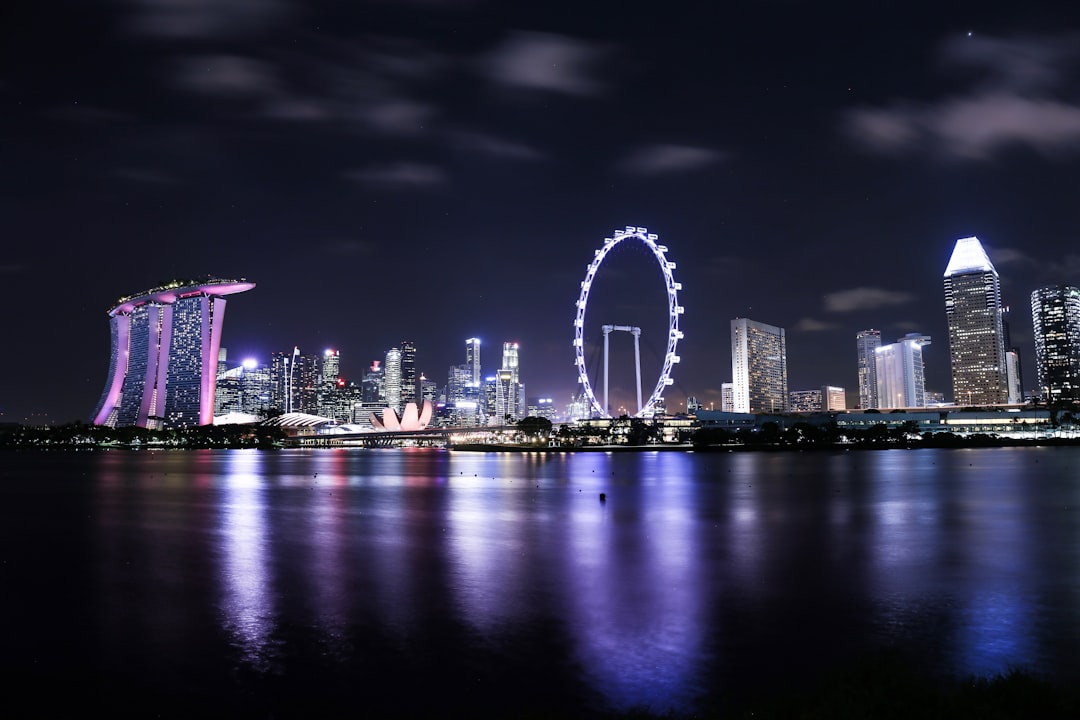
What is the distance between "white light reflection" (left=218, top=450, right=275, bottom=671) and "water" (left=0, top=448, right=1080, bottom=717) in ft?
0.38

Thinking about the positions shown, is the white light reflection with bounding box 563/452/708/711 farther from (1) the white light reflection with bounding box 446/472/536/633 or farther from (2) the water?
(1) the white light reflection with bounding box 446/472/536/633

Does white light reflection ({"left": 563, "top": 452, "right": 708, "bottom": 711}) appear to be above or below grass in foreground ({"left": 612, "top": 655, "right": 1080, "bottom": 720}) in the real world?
below

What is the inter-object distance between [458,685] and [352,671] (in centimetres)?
216

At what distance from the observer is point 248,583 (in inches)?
956

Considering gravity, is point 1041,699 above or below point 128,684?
above

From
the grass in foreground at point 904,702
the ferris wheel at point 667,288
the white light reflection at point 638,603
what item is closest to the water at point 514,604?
the white light reflection at point 638,603

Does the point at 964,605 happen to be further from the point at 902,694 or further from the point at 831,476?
the point at 831,476

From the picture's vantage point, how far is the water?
14.1m

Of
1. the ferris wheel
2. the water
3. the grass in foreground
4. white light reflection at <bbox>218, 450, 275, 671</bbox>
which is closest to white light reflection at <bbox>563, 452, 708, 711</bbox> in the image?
the water

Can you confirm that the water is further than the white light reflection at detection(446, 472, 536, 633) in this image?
No

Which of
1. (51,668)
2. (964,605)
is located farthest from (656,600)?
(51,668)

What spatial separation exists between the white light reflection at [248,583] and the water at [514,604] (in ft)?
0.38

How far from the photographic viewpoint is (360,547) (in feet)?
105

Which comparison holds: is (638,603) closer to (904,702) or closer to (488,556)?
(488,556)
